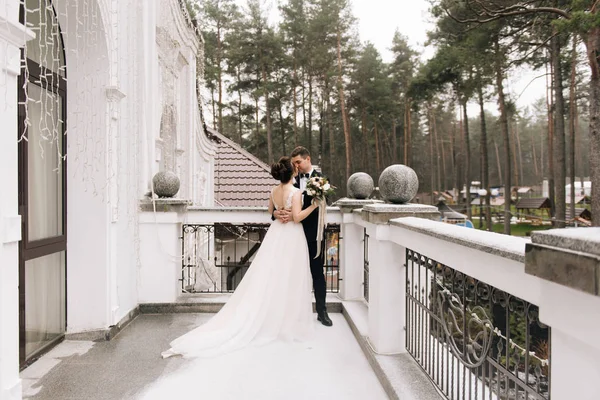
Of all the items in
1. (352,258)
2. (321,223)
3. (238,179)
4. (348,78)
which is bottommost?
(352,258)

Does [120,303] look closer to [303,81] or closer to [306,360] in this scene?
[306,360]

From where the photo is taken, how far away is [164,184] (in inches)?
236

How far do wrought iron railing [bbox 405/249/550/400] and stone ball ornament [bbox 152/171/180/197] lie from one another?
11.1ft

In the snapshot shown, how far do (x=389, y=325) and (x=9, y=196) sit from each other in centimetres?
295

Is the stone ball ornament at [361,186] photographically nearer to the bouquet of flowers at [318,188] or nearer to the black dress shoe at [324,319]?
the bouquet of flowers at [318,188]

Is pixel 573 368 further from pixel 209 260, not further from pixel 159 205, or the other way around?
pixel 209 260

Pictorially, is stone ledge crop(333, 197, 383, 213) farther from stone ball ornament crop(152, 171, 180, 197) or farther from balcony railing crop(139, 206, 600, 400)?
stone ball ornament crop(152, 171, 180, 197)

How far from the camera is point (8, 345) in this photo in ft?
9.33

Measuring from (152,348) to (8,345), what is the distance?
182 cm

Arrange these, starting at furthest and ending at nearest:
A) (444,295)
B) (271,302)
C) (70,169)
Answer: (271,302)
(70,169)
(444,295)

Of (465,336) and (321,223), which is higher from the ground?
(321,223)

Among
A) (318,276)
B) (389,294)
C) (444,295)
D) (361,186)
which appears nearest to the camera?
(444,295)

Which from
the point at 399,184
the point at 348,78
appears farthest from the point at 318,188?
the point at 348,78

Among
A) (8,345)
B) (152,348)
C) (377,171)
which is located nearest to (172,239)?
Answer: (152,348)
